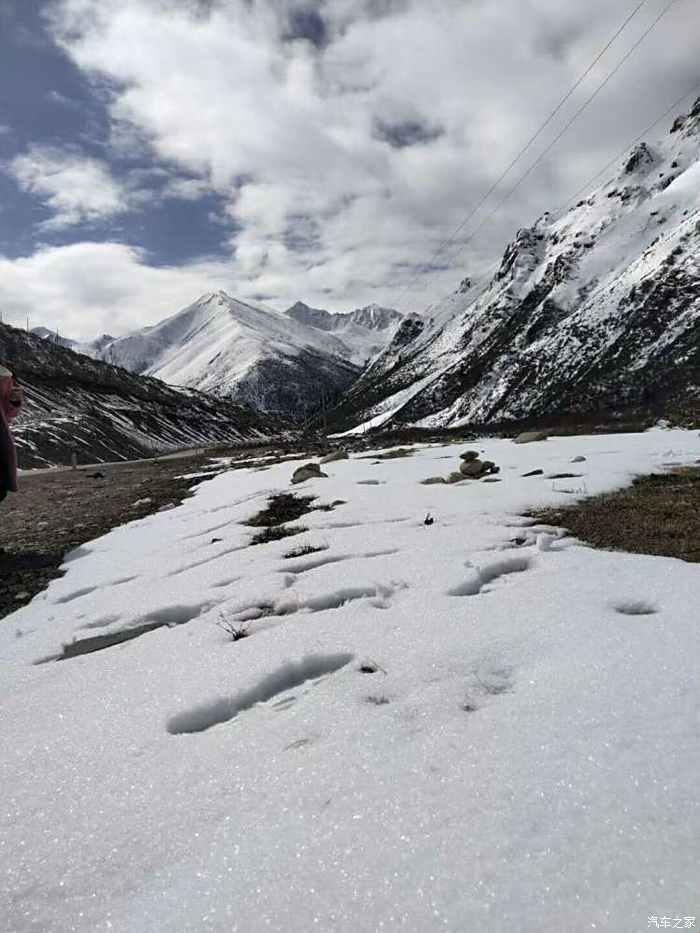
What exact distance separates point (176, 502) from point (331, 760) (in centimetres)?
1624

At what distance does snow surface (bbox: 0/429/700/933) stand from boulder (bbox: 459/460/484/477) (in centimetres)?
734

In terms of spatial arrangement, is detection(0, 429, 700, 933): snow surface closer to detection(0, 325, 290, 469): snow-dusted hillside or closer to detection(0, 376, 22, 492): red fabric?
detection(0, 376, 22, 492): red fabric

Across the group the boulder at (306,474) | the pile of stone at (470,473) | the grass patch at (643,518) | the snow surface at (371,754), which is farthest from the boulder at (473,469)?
the snow surface at (371,754)

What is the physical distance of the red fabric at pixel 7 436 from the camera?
7.65 meters

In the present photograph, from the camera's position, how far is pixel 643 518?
861 cm

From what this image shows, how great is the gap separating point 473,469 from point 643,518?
6.22m

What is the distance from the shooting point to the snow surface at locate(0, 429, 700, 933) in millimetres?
2467

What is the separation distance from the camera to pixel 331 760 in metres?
3.41

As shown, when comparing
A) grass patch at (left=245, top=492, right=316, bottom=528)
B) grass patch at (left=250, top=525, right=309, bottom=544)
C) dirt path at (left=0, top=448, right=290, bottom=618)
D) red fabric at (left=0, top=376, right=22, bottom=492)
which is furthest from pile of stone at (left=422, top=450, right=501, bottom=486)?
red fabric at (left=0, top=376, right=22, bottom=492)

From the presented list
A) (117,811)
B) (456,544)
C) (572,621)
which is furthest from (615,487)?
(117,811)

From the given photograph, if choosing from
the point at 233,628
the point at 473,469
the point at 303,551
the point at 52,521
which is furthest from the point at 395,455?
the point at 233,628

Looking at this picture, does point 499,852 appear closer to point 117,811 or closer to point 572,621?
point 117,811

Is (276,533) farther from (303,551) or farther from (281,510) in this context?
(281,510)

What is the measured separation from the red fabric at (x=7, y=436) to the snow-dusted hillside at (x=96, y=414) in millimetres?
62162
